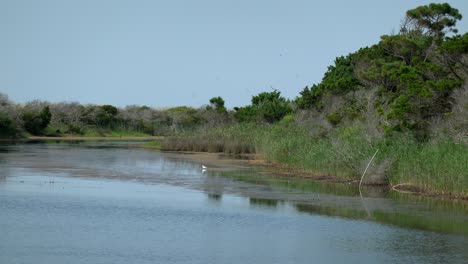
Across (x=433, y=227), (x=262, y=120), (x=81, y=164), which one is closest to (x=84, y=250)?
(x=433, y=227)

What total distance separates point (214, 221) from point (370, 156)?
35.2 ft

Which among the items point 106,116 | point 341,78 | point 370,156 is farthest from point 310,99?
point 106,116

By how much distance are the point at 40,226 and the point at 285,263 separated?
6.27 meters

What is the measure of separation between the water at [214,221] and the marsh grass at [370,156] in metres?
0.99

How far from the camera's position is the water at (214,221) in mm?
15477

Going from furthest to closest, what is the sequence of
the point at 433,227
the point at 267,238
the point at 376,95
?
the point at 376,95 < the point at 433,227 < the point at 267,238

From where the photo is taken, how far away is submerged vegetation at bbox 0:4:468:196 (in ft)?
87.4

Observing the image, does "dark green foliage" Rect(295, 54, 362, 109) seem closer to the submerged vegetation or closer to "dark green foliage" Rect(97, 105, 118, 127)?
the submerged vegetation

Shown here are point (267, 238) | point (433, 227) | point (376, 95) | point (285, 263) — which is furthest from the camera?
point (376, 95)

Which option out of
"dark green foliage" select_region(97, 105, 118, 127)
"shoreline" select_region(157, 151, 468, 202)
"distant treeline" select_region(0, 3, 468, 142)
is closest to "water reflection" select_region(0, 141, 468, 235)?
"shoreline" select_region(157, 151, 468, 202)

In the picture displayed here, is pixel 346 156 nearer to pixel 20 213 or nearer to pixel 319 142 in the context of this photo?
pixel 319 142

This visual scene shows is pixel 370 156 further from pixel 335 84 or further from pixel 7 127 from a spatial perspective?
pixel 7 127

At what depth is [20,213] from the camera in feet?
64.7

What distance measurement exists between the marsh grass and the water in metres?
0.99
